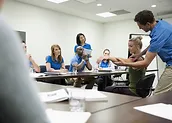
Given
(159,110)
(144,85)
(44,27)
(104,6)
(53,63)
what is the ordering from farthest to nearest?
(44,27) < (104,6) < (53,63) < (144,85) < (159,110)

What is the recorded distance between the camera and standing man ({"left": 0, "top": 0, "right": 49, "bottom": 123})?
0.21 metres

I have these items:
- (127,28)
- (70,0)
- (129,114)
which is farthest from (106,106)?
(127,28)

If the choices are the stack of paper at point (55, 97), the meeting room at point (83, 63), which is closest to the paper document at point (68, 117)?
the meeting room at point (83, 63)

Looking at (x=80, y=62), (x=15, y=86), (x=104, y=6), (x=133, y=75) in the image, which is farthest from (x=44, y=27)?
(x=15, y=86)

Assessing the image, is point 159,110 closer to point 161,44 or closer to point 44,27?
point 161,44

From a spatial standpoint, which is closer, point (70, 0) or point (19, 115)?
point (19, 115)

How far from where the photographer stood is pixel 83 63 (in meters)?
3.63

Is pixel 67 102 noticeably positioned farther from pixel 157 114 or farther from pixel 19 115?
pixel 19 115

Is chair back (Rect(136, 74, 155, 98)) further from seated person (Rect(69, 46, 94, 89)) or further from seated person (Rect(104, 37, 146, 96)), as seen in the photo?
seated person (Rect(69, 46, 94, 89))

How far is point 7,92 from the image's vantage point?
21cm

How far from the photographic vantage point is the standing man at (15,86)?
211 mm

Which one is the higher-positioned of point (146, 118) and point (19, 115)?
point (19, 115)

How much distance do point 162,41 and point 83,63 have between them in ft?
6.35

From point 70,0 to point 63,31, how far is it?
5.15 feet
